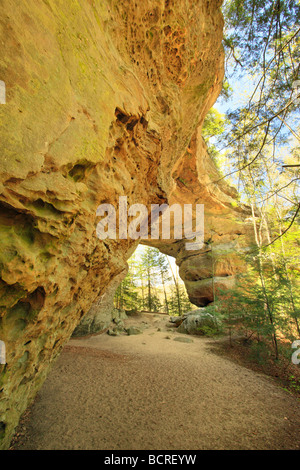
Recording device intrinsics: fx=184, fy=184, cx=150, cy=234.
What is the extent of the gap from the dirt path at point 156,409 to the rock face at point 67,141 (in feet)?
1.85

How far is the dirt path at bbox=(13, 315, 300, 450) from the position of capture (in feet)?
7.73

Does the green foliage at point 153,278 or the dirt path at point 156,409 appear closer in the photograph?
the dirt path at point 156,409

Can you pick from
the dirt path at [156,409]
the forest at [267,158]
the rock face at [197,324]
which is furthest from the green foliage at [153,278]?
the dirt path at [156,409]

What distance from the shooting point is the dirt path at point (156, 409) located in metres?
2.36

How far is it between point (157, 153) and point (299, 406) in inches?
247

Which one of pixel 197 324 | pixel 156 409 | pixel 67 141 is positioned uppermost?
pixel 67 141

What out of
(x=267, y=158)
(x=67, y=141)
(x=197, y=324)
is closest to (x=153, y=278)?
(x=197, y=324)

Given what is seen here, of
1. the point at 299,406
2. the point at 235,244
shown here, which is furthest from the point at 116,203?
the point at 235,244

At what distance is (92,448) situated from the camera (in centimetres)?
218

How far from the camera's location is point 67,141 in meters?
1.99

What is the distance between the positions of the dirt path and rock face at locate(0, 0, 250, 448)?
22.2 inches

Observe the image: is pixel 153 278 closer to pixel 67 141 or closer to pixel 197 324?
pixel 197 324

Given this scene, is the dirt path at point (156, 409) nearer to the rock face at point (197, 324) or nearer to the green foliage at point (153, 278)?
the rock face at point (197, 324)

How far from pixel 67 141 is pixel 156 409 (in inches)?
162
